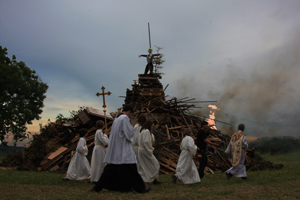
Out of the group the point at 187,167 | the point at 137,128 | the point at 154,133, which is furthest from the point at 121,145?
the point at 154,133

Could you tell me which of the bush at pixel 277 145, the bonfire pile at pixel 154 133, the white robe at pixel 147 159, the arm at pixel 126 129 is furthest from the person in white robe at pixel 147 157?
the bush at pixel 277 145

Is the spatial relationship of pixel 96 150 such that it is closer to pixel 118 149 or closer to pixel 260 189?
pixel 118 149

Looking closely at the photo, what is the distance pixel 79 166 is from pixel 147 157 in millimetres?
2658

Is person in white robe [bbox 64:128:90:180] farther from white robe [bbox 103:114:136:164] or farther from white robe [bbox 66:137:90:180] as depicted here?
white robe [bbox 103:114:136:164]

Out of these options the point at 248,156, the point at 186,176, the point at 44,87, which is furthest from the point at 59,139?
the point at 44,87

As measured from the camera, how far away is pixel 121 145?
664 centimetres

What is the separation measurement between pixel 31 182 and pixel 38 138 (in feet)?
20.1

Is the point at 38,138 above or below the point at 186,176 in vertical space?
above

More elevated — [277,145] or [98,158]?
[277,145]

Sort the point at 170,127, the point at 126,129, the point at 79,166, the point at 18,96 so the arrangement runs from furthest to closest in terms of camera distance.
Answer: the point at 18,96
the point at 170,127
the point at 79,166
the point at 126,129

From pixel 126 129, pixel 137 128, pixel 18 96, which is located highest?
pixel 18 96

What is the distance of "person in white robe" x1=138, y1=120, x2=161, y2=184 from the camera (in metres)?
8.53

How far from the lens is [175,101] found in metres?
16.2

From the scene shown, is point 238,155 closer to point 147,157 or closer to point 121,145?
point 147,157
